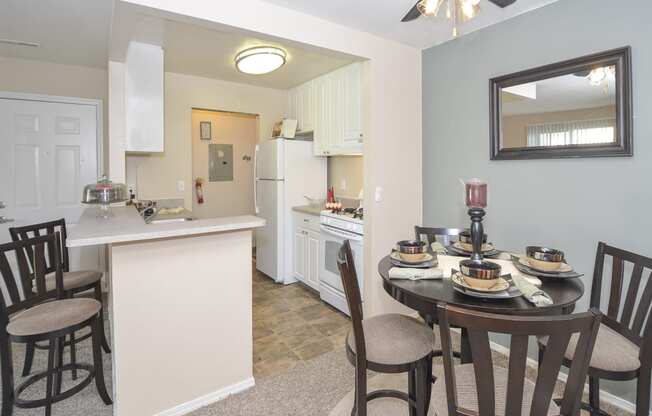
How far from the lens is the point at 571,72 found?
6.86 ft

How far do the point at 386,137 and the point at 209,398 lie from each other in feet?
7.26

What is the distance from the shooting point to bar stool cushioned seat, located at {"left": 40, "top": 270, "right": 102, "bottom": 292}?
219 cm

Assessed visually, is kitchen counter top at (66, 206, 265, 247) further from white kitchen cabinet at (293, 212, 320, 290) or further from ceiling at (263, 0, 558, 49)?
white kitchen cabinet at (293, 212, 320, 290)

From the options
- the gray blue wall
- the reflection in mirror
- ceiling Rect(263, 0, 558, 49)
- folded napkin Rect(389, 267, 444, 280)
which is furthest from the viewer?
A: ceiling Rect(263, 0, 558, 49)

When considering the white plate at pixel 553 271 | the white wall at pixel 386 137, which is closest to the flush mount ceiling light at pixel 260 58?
the white wall at pixel 386 137

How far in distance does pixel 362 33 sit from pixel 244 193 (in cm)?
351

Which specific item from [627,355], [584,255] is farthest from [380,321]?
[584,255]

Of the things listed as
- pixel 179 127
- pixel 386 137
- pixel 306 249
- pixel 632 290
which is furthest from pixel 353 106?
pixel 632 290

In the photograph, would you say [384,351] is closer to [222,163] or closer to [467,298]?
[467,298]

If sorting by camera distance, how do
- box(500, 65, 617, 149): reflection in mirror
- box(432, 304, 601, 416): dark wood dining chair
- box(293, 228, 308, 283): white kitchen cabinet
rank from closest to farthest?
box(432, 304, 601, 416): dark wood dining chair, box(500, 65, 617, 149): reflection in mirror, box(293, 228, 308, 283): white kitchen cabinet

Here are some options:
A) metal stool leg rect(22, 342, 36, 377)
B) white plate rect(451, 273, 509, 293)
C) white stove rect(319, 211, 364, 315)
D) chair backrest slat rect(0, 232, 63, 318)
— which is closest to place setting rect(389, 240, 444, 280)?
→ white plate rect(451, 273, 509, 293)

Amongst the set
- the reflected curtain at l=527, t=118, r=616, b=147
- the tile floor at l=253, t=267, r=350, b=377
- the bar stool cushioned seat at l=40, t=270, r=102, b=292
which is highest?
the reflected curtain at l=527, t=118, r=616, b=147

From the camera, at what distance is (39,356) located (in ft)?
8.19

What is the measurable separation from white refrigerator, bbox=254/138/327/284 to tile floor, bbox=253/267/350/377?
0.34 meters
